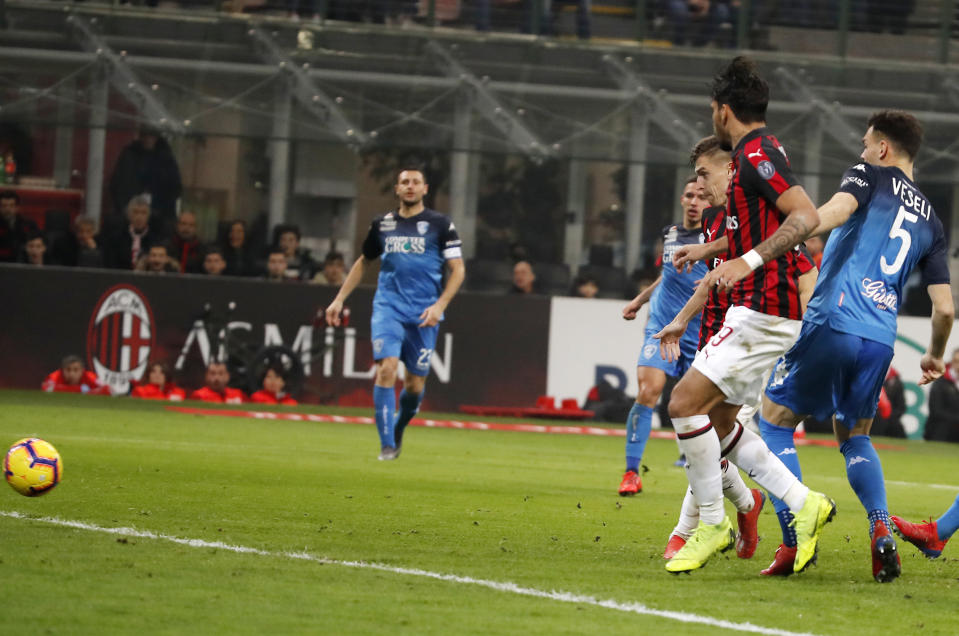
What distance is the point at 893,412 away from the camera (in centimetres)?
2100

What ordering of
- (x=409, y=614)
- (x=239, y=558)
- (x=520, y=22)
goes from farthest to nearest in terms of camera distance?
(x=520, y=22)
(x=239, y=558)
(x=409, y=614)

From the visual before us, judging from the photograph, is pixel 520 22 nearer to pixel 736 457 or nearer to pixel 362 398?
pixel 362 398

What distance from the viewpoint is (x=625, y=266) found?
21672mm

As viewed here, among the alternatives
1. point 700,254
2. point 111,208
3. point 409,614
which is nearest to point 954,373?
point 111,208

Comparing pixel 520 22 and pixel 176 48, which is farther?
pixel 520 22

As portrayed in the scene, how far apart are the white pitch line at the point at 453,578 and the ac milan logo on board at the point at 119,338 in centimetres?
1212

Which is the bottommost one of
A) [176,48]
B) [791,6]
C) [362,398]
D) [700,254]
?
[362,398]

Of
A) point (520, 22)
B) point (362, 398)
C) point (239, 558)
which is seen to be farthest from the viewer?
point (520, 22)

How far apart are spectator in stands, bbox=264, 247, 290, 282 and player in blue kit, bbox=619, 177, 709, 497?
9.41 meters

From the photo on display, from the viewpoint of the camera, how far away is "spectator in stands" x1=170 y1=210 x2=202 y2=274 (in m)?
20.2

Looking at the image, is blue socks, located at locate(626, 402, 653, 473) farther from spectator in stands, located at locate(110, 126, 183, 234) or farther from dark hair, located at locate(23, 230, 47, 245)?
dark hair, located at locate(23, 230, 47, 245)

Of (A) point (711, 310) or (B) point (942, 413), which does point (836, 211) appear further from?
(B) point (942, 413)

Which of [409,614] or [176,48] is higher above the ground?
[176,48]

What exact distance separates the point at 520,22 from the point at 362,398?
648 cm
